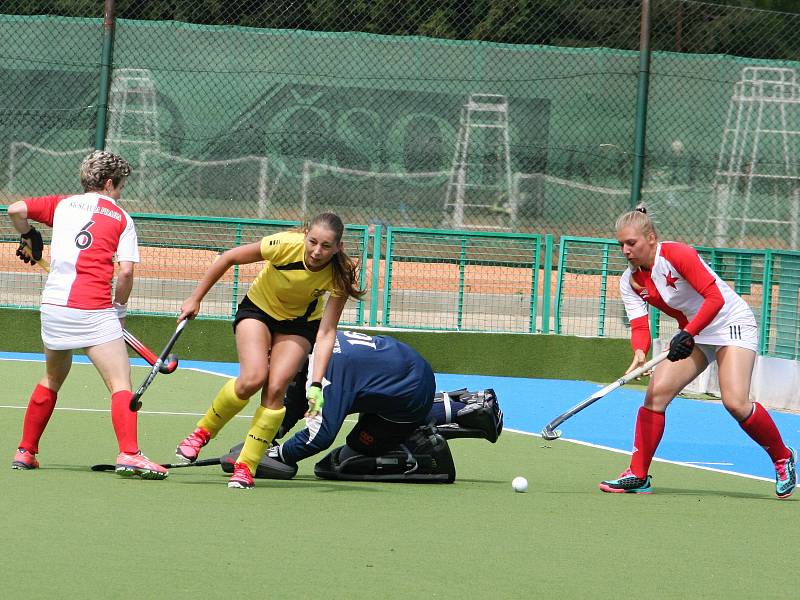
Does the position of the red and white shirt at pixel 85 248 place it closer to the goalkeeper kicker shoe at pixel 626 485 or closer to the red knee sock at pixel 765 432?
the goalkeeper kicker shoe at pixel 626 485

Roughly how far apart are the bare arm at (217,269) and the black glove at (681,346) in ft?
6.67

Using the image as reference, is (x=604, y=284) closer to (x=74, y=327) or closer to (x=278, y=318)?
(x=278, y=318)

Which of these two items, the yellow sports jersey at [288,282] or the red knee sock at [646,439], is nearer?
the yellow sports jersey at [288,282]

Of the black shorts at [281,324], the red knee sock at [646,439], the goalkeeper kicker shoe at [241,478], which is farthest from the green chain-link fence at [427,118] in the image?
the goalkeeper kicker shoe at [241,478]

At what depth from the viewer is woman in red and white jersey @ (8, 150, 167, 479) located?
255 inches

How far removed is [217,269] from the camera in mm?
6562

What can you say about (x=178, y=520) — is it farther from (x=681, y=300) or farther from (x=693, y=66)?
(x=693, y=66)

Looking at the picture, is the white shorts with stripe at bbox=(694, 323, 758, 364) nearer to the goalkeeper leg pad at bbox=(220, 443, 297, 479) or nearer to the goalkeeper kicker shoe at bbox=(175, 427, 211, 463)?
the goalkeeper leg pad at bbox=(220, 443, 297, 479)

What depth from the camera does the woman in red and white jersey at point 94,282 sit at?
6484mm

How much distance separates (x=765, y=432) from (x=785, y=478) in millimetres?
247

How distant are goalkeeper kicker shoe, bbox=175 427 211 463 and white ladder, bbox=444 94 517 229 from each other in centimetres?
754

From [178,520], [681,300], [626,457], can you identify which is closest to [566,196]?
[626,457]

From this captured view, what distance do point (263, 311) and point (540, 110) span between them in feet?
27.5

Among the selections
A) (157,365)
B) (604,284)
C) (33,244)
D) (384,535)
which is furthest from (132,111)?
(384,535)
